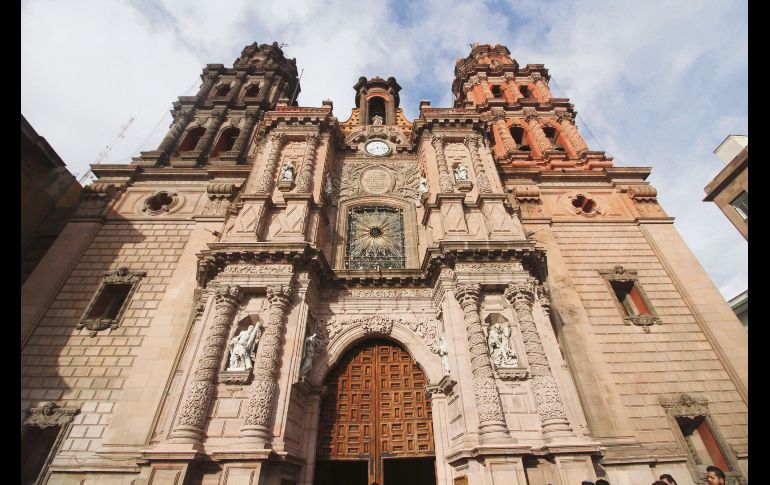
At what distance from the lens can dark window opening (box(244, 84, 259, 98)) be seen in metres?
25.6

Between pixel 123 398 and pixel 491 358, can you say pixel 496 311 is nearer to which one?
pixel 491 358

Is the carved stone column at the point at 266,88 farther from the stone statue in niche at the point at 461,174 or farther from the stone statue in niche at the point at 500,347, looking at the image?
the stone statue in niche at the point at 500,347

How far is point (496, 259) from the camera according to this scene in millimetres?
12445

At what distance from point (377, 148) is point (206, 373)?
13441mm

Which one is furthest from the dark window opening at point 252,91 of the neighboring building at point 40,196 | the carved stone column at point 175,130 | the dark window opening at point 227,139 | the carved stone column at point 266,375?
the carved stone column at point 266,375

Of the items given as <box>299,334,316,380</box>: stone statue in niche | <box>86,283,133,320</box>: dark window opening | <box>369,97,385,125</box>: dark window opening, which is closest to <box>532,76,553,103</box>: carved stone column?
<box>369,97,385,125</box>: dark window opening

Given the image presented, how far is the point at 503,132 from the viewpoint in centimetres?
2220

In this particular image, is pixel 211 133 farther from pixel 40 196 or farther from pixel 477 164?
pixel 477 164

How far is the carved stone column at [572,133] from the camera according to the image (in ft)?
67.6

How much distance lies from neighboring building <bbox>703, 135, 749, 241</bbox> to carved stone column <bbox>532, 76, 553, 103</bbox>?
1562 cm

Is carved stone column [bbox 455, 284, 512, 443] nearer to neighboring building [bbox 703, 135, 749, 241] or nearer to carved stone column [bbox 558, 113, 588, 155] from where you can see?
neighboring building [bbox 703, 135, 749, 241]
